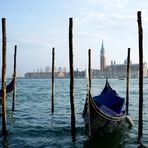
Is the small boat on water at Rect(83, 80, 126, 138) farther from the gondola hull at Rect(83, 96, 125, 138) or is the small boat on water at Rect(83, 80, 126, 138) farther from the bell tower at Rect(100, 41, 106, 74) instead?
the bell tower at Rect(100, 41, 106, 74)

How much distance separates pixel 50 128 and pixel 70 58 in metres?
4.43

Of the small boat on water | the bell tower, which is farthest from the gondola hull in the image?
the bell tower

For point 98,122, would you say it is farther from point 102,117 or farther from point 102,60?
point 102,60

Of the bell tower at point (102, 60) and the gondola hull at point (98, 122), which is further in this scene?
the bell tower at point (102, 60)

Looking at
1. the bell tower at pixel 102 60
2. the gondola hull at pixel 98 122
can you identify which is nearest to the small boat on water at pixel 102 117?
the gondola hull at pixel 98 122

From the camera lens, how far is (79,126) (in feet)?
52.8

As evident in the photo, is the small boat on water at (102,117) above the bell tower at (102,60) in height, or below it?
below

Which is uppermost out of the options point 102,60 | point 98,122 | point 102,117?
point 102,60

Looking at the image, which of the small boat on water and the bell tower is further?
the bell tower

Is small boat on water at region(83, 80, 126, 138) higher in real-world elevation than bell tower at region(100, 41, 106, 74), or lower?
lower

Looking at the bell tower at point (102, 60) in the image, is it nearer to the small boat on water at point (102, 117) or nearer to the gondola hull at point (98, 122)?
the small boat on water at point (102, 117)

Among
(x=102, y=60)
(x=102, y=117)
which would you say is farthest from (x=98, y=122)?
(x=102, y=60)

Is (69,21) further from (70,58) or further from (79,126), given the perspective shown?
(79,126)

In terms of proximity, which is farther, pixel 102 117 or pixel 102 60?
pixel 102 60
